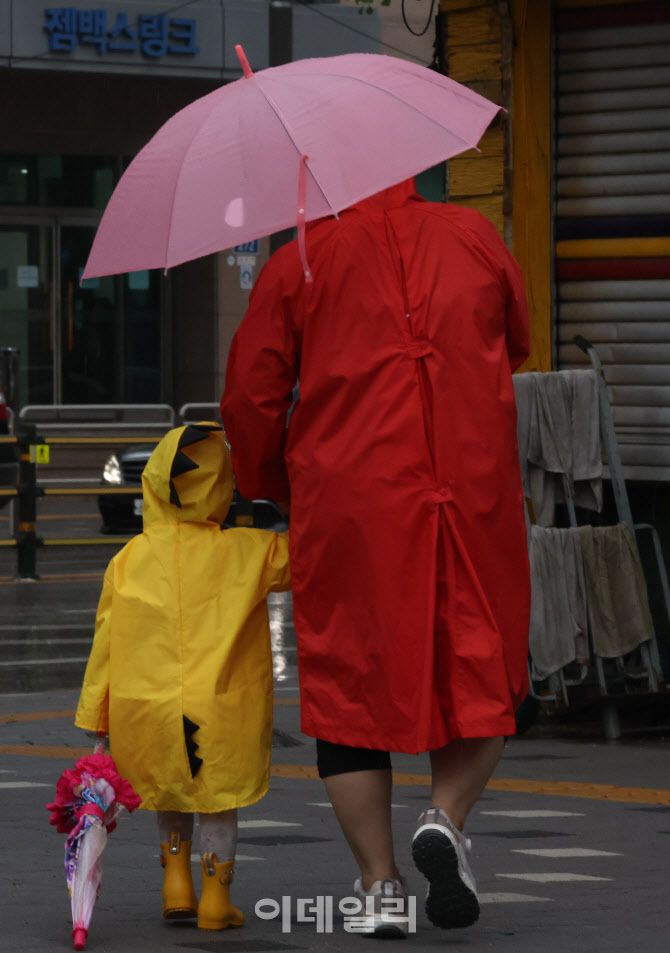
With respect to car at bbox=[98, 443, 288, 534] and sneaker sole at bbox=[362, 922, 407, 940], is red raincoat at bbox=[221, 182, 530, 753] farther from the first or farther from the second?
car at bbox=[98, 443, 288, 534]

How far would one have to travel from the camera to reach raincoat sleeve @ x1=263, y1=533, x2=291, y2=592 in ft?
15.3

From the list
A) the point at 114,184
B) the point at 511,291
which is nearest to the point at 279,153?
the point at 511,291

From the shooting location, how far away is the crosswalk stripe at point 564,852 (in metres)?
5.58

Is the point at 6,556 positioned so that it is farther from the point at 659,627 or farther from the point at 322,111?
the point at 322,111

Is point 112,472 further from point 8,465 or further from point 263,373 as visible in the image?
point 263,373

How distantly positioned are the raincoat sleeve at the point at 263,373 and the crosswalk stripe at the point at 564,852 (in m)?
1.65

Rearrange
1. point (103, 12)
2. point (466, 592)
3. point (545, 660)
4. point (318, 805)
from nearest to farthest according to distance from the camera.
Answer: point (466, 592) < point (318, 805) < point (545, 660) < point (103, 12)

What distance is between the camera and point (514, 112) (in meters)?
8.05

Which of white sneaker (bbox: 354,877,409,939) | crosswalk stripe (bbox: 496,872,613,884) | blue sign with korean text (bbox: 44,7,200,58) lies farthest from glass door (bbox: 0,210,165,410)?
white sneaker (bbox: 354,877,409,939)

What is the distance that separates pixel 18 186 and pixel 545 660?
20.6 meters

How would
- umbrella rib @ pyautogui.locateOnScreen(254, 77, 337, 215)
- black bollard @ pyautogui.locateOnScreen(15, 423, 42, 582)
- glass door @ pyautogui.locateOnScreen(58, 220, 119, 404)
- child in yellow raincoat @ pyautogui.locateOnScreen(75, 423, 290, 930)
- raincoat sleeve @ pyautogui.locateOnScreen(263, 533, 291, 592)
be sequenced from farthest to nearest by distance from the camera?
glass door @ pyautogui.locateOnScreen(58, 220, 119, 404) → black bollard @ pyautogui.locateOnScreen(15, 423, 42, 582) → raincoat sleeve @ pyautogui.locateOnScreen(263, 533, 291, 592) → child in yellow raincoat @ pyautogui.locateOnScreen(75, 423, 290, 930) → umbrella rib @ pyautogui.locateOnScreen(254, 77, 337, 215)

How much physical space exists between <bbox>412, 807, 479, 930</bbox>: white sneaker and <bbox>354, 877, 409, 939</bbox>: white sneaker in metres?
0.08

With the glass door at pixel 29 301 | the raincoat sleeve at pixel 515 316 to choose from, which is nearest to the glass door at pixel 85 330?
the glass door at pixel 29 301

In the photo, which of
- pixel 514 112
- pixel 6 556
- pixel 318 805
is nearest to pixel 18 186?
pixel 6 556
